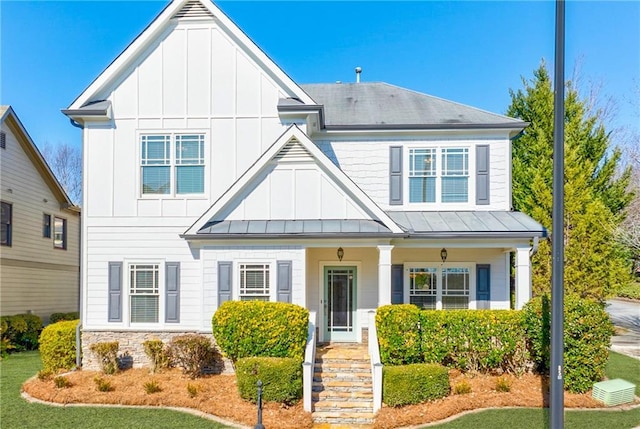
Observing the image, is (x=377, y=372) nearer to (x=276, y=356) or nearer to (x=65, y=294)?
(x=276, y=356)

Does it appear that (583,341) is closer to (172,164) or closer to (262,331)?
(262,331)

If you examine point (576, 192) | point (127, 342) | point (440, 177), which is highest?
point (576, 192)

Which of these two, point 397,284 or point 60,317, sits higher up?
point 397,284

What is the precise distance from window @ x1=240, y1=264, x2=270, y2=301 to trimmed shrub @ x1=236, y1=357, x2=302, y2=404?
2186mm

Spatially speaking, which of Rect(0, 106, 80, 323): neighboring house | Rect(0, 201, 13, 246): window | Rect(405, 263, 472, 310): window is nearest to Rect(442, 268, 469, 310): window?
Rect(405, 263, 472, 310): window

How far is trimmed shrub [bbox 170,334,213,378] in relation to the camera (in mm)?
10562

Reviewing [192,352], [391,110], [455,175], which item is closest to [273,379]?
[192,352]

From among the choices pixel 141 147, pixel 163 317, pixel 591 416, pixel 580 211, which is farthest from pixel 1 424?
pixel 580 211

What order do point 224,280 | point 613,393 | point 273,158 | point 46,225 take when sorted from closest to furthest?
1. point 613,393
2. point 224,280
3. point 273,158
4. point 46,225

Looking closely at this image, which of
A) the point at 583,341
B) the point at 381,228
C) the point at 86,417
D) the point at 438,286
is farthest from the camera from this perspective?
the point at 438,286

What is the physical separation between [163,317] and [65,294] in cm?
1159

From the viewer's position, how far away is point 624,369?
12000 mm

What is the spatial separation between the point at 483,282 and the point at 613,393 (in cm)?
416

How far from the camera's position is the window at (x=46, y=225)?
19.1 m
